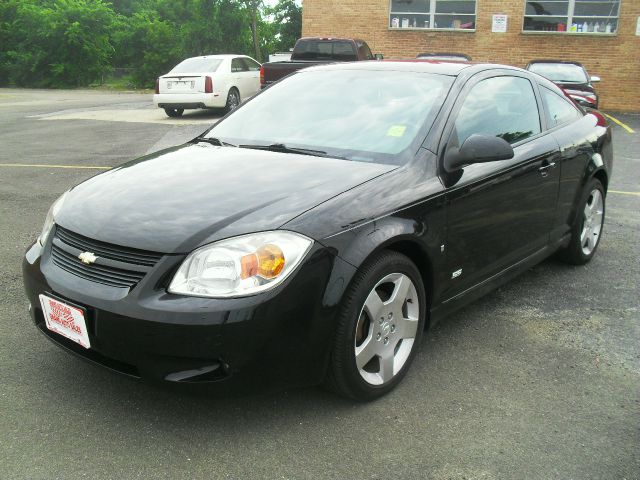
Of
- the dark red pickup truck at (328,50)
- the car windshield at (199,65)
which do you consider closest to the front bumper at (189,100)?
the car windshield at (199,65)

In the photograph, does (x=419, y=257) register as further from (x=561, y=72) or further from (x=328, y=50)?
(x=561, y=72)

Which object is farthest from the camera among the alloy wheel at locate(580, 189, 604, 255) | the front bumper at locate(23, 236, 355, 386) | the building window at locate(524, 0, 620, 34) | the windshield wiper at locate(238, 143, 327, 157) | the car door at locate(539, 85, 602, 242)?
the building window at locate(524, 0, 620, 34)

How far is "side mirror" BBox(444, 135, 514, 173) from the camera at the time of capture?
3.16 m

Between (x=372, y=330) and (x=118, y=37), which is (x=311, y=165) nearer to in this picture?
(x=372, y=330)

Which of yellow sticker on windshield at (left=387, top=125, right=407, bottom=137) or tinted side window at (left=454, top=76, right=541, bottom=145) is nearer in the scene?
yellow sticker on windshield at (left=387, top=125, right=407, bottom=137)

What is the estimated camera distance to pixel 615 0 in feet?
64.5

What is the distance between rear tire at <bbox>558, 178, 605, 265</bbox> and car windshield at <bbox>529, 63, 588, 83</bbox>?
431 inches

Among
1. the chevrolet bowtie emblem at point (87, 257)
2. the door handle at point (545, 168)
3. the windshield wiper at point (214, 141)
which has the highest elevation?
the windshield wiper at point (214, 141)

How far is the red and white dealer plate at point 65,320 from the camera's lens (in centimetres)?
254

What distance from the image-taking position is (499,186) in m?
3.57

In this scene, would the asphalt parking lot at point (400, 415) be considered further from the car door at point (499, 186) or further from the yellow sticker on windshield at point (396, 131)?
the yellow sticker on windshield at point (396, 131)

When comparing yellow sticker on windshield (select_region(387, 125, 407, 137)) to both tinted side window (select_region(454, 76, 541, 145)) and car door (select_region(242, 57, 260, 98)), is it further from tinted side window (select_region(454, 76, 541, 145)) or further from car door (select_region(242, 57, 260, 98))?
car door (select_region(242, 57, 260, 98))

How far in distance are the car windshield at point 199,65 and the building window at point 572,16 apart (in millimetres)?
10642

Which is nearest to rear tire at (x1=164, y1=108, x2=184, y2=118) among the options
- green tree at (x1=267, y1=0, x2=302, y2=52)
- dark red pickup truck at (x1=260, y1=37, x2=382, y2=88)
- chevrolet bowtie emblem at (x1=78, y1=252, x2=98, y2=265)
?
dark red pickup truck at (x1=260, y1=37, x2=382, y2=88)
